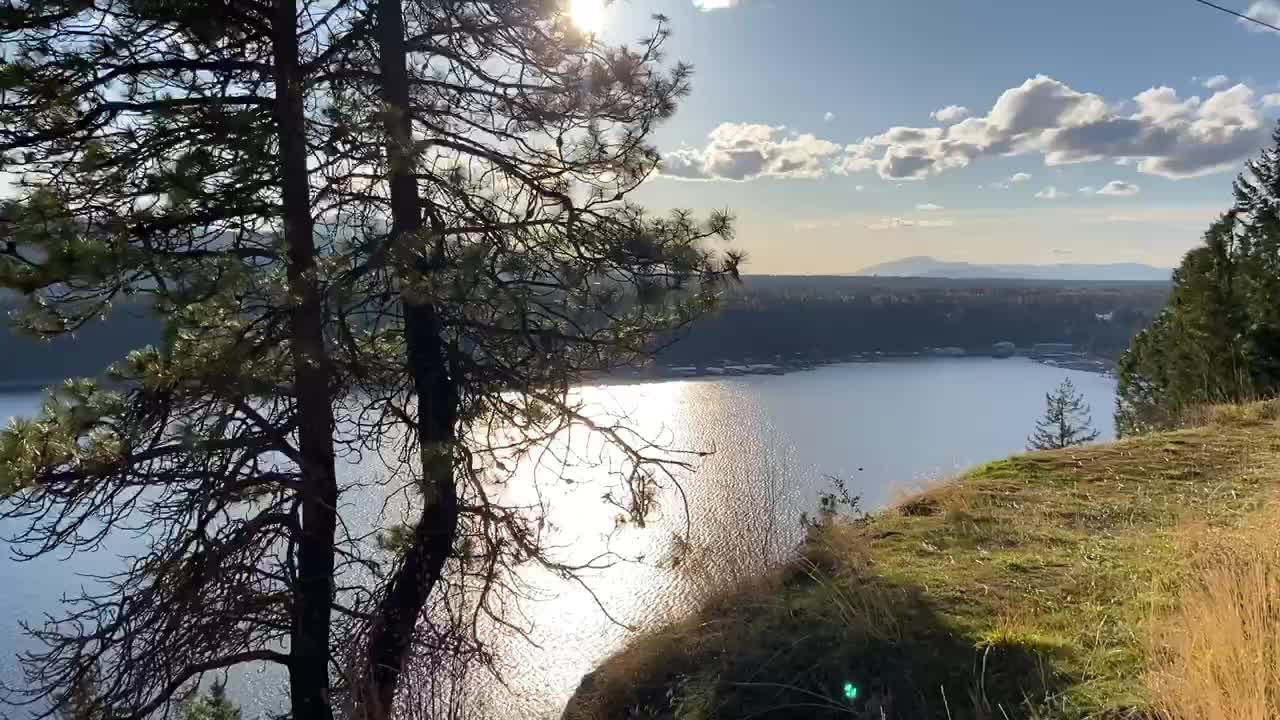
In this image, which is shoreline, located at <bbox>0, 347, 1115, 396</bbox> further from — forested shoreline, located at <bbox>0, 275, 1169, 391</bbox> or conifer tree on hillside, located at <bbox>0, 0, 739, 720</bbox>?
conifer tree on hillside, located at <bbox>0, 0, 739, 720</bbox>

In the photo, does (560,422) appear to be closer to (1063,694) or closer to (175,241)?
(175,241)

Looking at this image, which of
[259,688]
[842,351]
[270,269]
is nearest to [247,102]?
[270,269]

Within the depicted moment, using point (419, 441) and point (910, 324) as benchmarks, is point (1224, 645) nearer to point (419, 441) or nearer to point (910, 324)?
point (419, 441)

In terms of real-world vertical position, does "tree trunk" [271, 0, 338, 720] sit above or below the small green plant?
above

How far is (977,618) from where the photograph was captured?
297 centimetres

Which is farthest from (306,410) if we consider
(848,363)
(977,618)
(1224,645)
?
(848,363)

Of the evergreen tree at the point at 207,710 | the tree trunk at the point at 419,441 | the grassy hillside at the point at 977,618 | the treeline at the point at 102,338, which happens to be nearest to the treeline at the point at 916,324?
the treeline at the point at 102,338

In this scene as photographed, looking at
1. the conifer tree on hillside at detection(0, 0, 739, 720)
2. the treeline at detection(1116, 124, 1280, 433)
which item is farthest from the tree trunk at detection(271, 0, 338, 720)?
the treeline at detection(1116, 124, 1280, 433)

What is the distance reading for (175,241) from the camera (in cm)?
333

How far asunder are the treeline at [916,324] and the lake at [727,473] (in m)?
3.56

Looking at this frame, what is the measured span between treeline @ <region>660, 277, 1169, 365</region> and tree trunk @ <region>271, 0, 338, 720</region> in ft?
116

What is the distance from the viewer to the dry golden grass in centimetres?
181

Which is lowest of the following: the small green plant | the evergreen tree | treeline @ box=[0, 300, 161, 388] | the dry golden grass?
the evergreen tree

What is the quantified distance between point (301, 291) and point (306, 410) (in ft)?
Result: 1.96
